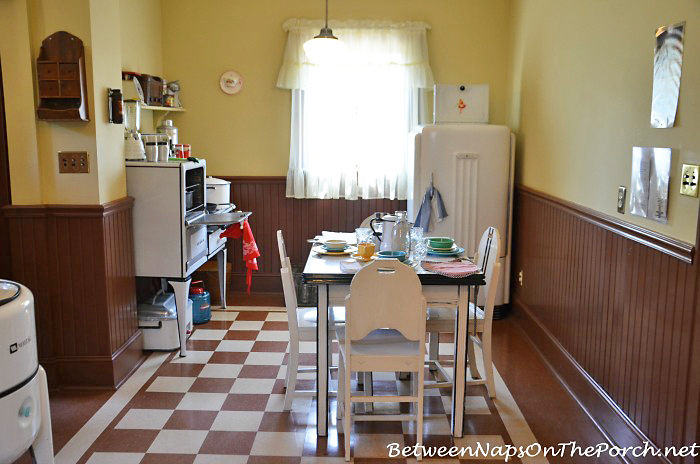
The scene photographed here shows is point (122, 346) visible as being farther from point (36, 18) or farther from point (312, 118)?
point (312, 118)

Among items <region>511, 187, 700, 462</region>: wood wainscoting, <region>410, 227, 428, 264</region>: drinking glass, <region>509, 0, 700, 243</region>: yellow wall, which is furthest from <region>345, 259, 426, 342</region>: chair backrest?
<region>509, 0, 700, 243</region>: yellow wall

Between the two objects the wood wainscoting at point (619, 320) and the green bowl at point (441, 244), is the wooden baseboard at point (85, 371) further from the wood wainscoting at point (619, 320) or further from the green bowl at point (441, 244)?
the wood wainscoting at point (619, 320)

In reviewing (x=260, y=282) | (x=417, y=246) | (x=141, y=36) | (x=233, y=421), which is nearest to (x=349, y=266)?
(x=417, y=246)

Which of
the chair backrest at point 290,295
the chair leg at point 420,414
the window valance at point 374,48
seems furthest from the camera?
the window valance at point 374,48

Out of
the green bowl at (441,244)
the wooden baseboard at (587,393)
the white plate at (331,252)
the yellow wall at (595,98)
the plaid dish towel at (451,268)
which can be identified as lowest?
the wooden baseboard at (587,393)

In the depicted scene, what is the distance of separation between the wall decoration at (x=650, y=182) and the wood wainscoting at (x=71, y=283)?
266 cm

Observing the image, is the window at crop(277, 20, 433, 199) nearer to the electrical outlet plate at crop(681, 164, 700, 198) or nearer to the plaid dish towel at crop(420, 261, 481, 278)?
the plaid dish towel at crop(420, 261, 481, 278)

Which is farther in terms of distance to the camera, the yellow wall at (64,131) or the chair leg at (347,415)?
the yellow wall at (64,131)

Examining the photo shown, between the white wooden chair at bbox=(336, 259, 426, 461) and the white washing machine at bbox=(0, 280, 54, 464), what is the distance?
3.91 ft

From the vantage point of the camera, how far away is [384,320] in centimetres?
275

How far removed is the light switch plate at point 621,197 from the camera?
2928mm

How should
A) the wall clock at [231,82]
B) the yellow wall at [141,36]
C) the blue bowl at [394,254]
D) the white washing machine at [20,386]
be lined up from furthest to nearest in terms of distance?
1. the wall clock at [231,82]
2. the yellow wall at [141,36]
3. the blue bowl at [394,254]
4. the white washing machine at [20,386]

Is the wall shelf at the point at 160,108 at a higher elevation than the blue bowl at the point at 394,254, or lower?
higher

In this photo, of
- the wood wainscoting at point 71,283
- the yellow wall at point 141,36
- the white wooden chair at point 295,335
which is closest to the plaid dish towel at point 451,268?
the white wooden chair at point 295,335
